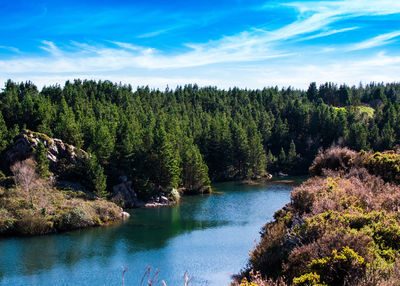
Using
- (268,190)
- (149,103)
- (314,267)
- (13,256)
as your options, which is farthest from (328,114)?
(314,267)

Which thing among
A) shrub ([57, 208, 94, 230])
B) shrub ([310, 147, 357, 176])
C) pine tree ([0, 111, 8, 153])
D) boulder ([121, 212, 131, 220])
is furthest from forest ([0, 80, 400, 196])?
shrub ([310, 147, 357, 176])

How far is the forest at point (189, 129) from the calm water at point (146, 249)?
13.2m

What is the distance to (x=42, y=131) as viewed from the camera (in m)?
69.0

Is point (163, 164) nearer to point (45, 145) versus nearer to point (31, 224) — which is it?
point (45, 145)

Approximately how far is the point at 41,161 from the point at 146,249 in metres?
26.0

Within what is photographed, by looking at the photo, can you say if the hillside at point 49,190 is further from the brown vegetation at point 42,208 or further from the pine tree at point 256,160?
the pine tree at point 256,160

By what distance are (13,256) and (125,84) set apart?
121244mm

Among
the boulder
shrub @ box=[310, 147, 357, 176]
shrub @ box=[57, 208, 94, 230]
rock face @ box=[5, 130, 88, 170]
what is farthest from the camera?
rock face @ box=[5, 130, 88, 170]

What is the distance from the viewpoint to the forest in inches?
2884

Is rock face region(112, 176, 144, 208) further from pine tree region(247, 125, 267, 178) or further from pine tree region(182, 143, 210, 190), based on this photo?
pine tree region(247, 125, 267, 178)

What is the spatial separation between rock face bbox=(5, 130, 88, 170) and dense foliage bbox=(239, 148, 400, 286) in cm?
4640

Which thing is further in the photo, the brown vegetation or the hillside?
the hillside

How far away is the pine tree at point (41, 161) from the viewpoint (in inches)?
2319

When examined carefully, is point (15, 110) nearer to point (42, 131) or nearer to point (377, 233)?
point (42, 131)
